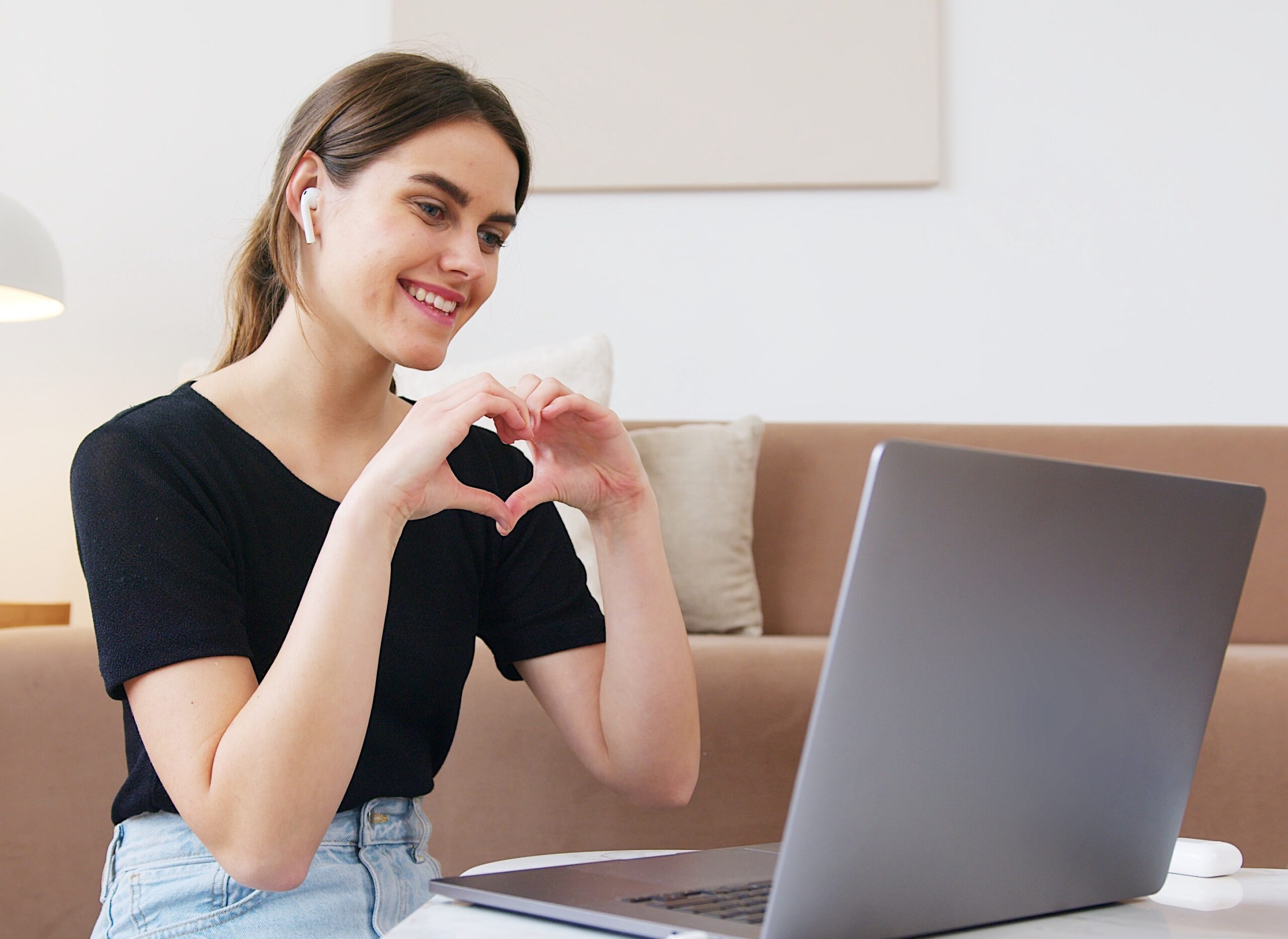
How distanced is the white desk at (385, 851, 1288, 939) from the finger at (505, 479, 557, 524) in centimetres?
30

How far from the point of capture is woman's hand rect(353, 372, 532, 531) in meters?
0.77

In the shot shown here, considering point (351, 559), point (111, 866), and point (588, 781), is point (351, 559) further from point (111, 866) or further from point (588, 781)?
point (588, 781)

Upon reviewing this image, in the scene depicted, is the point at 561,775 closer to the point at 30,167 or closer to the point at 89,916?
the point at 89,916

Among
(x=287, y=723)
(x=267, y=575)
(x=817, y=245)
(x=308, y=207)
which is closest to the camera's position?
(x=287, y=723)

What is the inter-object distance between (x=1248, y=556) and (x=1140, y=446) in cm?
162

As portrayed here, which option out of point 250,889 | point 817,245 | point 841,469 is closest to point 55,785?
point 250,889

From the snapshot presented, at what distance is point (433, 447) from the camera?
77cm

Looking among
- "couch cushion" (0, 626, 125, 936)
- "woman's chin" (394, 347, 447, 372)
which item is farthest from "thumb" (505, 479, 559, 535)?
"couch cushion" (0, 626, 125, 936)

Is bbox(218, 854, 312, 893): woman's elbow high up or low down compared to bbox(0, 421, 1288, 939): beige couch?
up

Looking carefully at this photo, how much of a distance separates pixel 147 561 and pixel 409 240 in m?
0.36

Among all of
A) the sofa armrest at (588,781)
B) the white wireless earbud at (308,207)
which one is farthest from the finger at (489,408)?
the sofa armrest at (588,781)

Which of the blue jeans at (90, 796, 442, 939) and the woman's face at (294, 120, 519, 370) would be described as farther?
the woman's face at (294, 120, 519, 370)

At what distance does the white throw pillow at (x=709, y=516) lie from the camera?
1984 millimetres

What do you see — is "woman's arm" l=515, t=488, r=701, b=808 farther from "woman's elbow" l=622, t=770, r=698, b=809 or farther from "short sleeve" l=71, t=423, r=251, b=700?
"short sleeve" l=71, t=423, r=251, b=700
